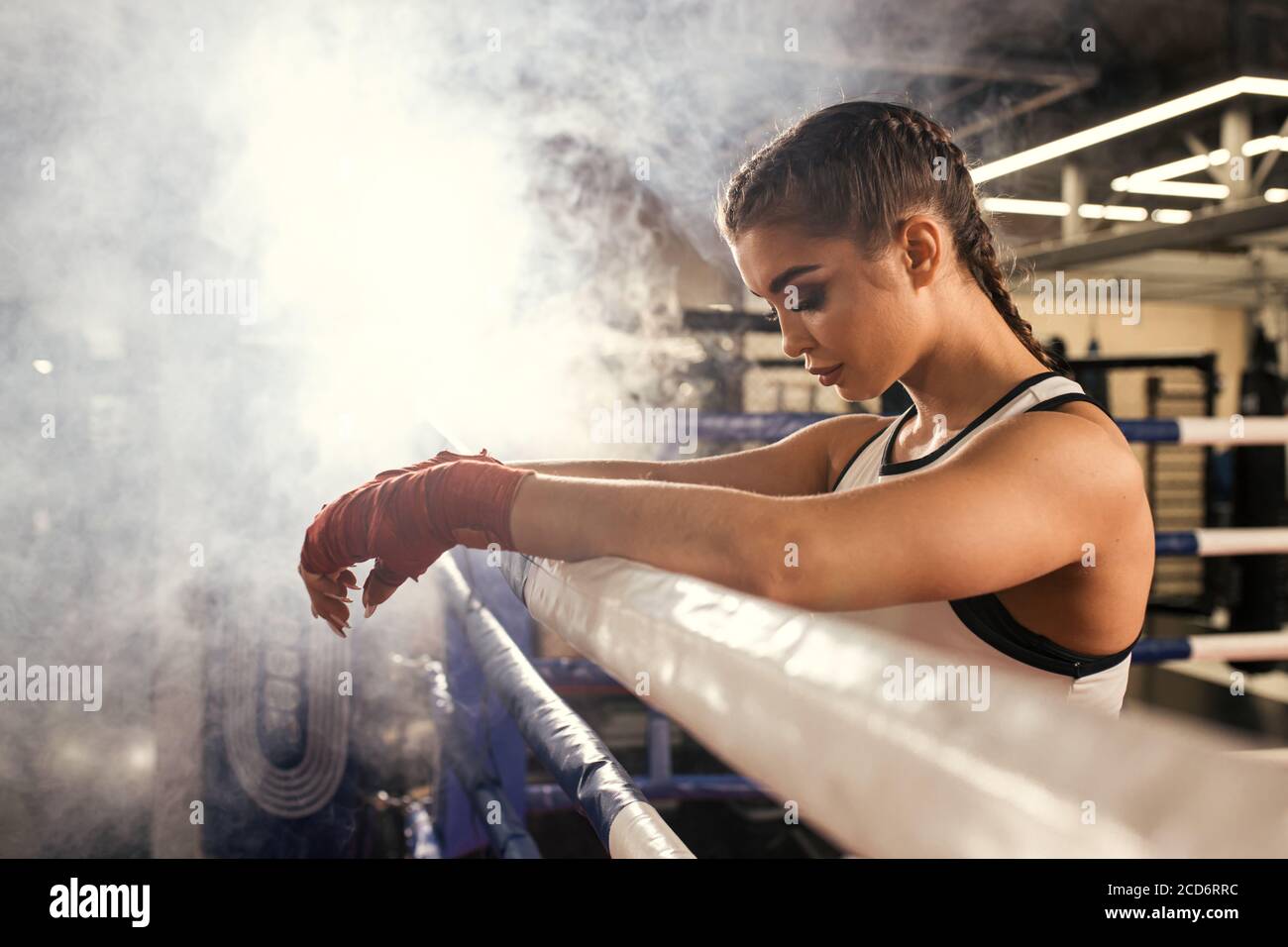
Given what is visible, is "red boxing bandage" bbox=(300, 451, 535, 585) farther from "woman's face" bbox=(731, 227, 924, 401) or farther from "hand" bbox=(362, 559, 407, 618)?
"woman's face" bbox=(731, 227, 924, 401)

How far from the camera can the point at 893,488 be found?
2.25 feet

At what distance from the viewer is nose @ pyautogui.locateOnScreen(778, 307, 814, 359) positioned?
3.28 feet

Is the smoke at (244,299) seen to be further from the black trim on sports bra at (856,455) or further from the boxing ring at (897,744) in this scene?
the boxing ring at (897,744)

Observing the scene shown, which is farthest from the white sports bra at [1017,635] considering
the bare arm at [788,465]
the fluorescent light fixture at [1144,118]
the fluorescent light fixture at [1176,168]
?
the fluorescent light fixture at [1176,168]

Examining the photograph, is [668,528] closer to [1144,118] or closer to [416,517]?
[416,517]

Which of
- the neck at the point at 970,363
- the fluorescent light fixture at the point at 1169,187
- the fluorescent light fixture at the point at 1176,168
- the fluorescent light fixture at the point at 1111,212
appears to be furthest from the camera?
the fluorescent light fixture at the point at 1111,212

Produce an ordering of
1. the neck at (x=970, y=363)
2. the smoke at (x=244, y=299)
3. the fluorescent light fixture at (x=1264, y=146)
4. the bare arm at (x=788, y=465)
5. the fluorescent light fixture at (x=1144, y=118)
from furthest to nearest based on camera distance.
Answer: the fluorescent light fixture at (x=1264, y=146) → the fluorescent light fixture at (x=1144, y=118) → the smoke at (x=244, y=299) → the bare arm at (x=788, y=465) → the neck at (x=970, y=363)

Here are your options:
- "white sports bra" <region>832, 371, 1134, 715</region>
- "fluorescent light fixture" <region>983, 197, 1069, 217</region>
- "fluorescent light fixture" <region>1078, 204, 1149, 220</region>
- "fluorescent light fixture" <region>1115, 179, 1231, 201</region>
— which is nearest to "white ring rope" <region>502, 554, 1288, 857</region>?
"white sports bra" <region>832, 371, 1134, 715</region>

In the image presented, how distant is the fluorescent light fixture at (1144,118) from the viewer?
13.7 ft

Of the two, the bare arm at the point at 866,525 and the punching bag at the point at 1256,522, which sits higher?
the bare arm at the point at 866,525

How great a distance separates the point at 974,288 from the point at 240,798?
175 cm

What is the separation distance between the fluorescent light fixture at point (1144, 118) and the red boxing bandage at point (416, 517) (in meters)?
3.24
